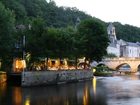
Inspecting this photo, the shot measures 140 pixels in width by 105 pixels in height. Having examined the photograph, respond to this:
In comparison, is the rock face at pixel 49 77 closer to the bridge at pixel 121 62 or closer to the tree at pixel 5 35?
the tree at pixel 5 35

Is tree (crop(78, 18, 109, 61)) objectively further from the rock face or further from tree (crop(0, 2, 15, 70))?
tree (crop(0, 2, 15, 70))

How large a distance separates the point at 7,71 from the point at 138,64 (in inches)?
3338

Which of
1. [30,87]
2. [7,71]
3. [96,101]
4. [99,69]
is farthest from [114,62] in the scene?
[96,101]

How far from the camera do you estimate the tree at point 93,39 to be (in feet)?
347

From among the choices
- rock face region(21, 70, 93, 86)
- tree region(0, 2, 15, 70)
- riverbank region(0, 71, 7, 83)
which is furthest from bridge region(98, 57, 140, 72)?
tree region(0, 2, 15, 70)

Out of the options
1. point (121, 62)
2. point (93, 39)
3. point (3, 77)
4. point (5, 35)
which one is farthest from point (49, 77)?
point (121, 62)

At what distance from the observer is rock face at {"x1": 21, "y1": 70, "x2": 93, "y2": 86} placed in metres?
70.9

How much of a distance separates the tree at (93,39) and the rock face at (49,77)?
418 inches

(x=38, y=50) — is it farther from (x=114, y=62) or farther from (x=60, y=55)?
(x=114, y=62)

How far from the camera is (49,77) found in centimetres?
7700

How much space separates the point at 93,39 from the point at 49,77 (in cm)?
3169

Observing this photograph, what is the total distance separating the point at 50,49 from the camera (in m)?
80.5

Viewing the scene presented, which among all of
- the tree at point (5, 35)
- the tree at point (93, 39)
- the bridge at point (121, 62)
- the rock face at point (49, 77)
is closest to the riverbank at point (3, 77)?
the tree at point (5, 35)

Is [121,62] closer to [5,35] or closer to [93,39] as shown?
[93,39]
